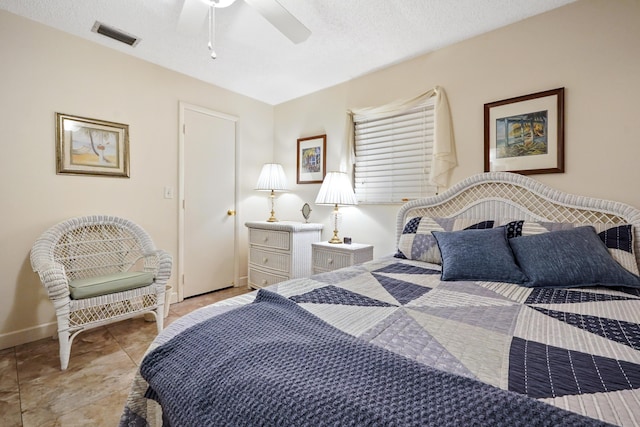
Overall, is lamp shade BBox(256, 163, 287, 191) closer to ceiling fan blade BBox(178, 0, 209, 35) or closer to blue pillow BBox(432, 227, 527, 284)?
ceiling fan blade BBox(178, 0, 209, 35)

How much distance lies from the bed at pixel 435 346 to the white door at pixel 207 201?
2.15 meters

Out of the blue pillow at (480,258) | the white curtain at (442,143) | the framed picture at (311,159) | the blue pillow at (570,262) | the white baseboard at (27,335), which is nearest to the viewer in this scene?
the blue pillow at (570,262)

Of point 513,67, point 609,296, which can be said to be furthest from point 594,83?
point 609,296

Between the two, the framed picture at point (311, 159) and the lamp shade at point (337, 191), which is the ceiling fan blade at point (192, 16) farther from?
the framed picture at point (311, 159)

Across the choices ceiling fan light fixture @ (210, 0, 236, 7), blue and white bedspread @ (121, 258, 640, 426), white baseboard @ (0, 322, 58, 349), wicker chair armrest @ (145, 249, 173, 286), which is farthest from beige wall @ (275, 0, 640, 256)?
white baseboard @ (0, 322, 58, 349)

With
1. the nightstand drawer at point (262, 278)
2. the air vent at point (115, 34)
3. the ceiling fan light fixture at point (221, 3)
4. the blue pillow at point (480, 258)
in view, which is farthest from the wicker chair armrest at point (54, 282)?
the blue pillow at point (480, 258)

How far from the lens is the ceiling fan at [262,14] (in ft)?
5.37

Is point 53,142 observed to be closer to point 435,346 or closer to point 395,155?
point 395,155

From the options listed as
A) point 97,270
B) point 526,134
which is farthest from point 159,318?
point 526,134

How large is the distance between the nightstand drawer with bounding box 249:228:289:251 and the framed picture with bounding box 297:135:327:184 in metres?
0.78

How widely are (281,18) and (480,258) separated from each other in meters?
1.77

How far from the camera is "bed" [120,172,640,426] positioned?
55cm

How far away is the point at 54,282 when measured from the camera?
70.6 inches

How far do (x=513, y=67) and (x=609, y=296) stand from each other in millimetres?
1701
